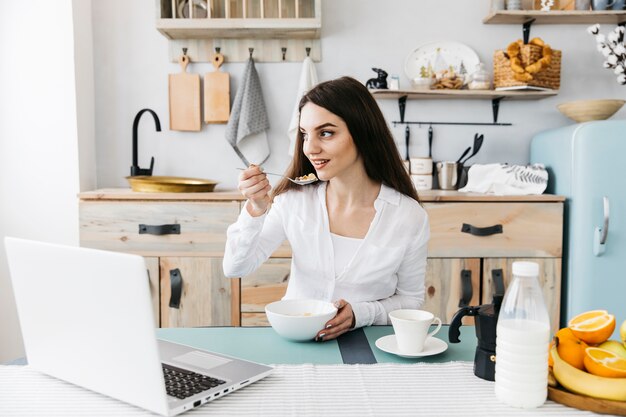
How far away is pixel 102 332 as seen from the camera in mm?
862

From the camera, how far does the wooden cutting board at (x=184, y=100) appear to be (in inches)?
118

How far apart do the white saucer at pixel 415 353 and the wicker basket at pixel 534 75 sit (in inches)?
76.6

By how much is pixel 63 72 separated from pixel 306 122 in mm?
1692

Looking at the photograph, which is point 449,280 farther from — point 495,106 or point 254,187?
point 254,187

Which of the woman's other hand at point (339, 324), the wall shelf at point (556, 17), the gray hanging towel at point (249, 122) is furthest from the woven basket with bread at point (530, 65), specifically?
the woman's other hand at point (339, 324)

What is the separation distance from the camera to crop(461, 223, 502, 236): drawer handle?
256cm

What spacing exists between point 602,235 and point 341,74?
1462 mm

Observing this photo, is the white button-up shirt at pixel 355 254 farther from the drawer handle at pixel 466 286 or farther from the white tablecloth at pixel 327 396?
the drawer handle at pixel 466 286

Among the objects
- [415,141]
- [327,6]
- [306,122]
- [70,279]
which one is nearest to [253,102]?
[327,6]

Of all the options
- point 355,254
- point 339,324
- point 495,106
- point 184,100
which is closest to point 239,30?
point 184,100

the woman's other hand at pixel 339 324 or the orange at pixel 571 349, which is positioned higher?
the orange at pixel 571 349

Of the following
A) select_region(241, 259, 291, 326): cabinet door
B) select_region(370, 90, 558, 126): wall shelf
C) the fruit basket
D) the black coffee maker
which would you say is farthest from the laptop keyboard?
select_region(370, 90, 558, 126): wall shelf

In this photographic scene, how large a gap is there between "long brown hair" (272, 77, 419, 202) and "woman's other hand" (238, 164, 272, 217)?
0.88ft

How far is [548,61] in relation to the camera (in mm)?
2781
